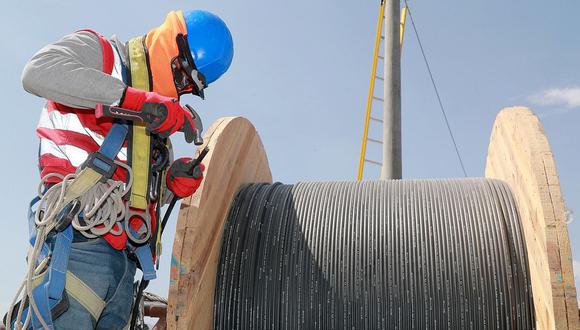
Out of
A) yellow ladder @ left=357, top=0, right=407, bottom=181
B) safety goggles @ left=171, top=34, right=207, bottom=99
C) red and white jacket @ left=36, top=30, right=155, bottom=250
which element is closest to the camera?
red and white jacket @ left=36, top=30, right=155, bottom=250

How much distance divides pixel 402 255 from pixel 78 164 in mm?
1965

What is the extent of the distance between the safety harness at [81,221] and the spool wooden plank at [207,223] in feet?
0.64

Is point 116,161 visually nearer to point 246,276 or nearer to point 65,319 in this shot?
point 65,319

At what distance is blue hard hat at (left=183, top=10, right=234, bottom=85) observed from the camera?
3.25 metres

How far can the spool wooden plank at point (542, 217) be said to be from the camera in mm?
2949

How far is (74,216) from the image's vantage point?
9.12 ft

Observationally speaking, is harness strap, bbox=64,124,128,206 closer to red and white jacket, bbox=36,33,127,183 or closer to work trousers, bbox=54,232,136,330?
red and white jacket, bbox=36,33,127,183

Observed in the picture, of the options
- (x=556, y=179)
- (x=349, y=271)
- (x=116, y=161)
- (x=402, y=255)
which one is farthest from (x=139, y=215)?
(x=556, y=179)

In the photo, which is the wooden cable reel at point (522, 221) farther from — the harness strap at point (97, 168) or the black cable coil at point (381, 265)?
the harness strap at point (97, 168)

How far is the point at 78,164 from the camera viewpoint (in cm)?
293

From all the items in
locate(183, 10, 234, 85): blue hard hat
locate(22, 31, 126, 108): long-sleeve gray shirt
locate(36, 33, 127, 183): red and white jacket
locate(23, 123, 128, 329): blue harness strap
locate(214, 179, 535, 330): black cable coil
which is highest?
locate(183, 10, 234, 85): blue hard hat

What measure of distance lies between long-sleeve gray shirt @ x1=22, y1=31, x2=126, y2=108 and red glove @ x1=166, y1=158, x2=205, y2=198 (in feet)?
2.19

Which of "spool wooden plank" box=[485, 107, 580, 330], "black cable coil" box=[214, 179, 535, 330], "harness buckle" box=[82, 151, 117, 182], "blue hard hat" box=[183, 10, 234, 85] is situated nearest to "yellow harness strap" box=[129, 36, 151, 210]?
"harness buckle" box=[82, 151, 117, 182]

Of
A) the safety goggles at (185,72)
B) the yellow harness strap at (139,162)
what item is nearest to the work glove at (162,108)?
the yellow harness strap at (139,162)
